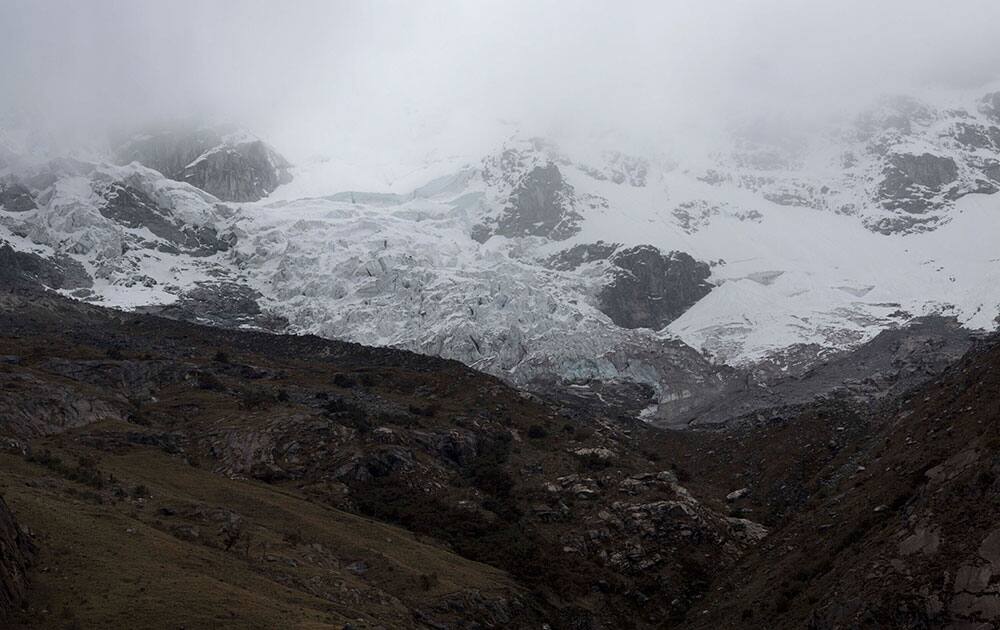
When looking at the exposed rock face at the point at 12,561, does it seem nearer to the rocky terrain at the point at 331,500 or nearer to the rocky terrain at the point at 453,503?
the rocky terrain at the point at 453,503

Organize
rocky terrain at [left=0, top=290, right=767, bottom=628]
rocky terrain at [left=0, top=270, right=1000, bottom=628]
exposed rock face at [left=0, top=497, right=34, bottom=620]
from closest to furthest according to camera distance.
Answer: exposed rock face at [left=0, top=497, right=34, bottom=620], rocky terrain at [left=0, top=270, right=1000, bottom=628], rocky terrain at [left=0, top=290, right=767, bottom=628]

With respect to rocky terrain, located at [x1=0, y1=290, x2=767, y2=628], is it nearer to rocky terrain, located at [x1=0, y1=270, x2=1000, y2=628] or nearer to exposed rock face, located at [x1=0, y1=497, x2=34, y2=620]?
rocky terrain, located at [x1=0, y1=270, x2=1000, y2=628]

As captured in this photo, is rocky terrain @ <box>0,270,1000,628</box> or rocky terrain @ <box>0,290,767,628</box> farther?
rocky terrain @ <box>0,290,767,628</box>

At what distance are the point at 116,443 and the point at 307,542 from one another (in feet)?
83.8

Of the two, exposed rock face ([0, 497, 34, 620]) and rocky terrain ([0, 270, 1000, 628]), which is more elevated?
exposed rock face ([0, 497, 34, 620])

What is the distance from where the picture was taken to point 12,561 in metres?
34.4

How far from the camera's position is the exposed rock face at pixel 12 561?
32594 mm

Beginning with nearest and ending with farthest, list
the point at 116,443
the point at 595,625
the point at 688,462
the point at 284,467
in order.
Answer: the point at 595,625
the point at 116,443
the point at 284,467
the point at 688,462

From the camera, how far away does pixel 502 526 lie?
70438mm

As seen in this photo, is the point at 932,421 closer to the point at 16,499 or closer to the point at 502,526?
the point at 502,526

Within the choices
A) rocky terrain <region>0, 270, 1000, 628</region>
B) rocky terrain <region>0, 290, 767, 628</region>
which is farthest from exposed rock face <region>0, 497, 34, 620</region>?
rocky terrain <region>0, 290, 767, 628</region>

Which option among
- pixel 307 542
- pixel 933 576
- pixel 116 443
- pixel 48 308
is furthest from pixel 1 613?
pixel 48 308

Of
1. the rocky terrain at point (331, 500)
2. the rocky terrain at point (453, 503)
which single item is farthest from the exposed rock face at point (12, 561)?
the rocky terrain at point (331, 500)

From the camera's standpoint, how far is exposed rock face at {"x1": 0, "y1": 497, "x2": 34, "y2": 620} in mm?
32594
